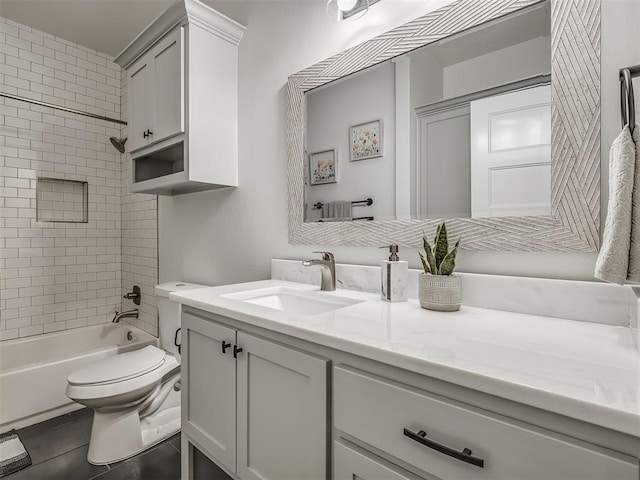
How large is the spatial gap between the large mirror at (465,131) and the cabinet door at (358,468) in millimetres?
695

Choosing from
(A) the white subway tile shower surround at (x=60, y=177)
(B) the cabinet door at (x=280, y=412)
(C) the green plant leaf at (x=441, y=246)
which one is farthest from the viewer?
(A) the white subway tile shower surround at (x=60, y=177)

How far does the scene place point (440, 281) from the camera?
0.97m

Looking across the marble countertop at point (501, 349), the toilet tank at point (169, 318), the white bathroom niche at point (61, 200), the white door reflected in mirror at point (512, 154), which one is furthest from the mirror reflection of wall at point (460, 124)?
the white bathroom niche at point (61, 200)

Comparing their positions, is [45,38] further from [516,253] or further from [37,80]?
[516,253]

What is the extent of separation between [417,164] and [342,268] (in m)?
0.50

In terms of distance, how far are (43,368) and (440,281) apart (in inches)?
98.0

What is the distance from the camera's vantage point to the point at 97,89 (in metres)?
3.01

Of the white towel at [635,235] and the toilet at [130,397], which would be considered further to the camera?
the toilet at [130,397]

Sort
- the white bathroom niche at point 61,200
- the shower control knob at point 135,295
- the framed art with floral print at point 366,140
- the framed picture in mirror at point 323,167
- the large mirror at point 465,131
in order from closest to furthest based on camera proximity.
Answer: the large mirror at point 465,131 < the framed art with floral print at point 366,140 < the framed picture in mirror at point 323,167 < the white bathroom niche at point 61,200 < the shower control knob at point 135,295

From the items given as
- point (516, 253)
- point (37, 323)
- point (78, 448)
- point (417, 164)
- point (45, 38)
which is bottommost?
point (78, 448)

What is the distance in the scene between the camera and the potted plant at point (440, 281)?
965 mm

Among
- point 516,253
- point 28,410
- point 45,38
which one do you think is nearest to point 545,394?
point 516,253

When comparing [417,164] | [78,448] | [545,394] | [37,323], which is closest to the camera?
[545,394]

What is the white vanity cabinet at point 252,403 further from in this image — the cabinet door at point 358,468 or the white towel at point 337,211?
the white towel at point 337,211
